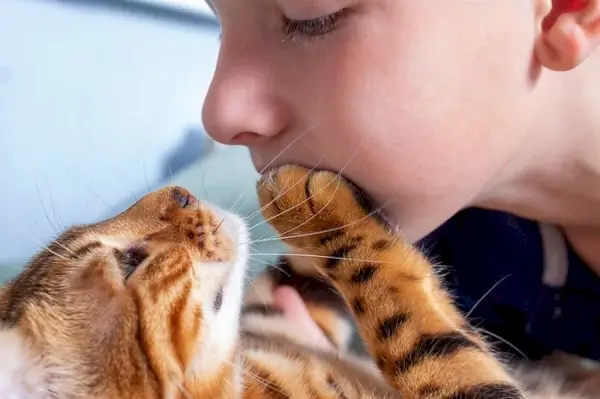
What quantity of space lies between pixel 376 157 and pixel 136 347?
316mm

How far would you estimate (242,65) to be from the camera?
2.43 ft

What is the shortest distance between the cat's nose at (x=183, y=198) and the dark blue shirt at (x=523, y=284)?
428 millimetres

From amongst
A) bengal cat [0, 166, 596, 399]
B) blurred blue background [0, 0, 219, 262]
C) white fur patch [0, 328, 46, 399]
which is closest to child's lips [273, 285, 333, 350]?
bengal cat [0, 166, 596, 399]

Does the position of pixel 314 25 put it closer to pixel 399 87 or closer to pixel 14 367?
pixel 399 87

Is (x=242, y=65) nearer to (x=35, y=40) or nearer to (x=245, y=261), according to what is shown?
(x=245, y=261)

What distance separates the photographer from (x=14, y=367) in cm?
61

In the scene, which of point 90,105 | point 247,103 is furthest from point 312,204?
point 90,105

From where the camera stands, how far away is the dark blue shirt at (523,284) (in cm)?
104

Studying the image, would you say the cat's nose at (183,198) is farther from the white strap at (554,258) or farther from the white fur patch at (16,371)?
the white strap at (554,258)

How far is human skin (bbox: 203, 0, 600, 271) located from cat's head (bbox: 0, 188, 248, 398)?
14 centimetres

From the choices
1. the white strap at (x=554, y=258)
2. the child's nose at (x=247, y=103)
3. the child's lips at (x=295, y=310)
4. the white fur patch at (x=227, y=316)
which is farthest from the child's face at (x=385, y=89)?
the white strap at (x=554, y=258)

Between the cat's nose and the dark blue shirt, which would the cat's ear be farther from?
the dark blue shirt

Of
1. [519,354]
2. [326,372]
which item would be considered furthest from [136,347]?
[519,354]

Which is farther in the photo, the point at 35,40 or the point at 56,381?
the point at 35,40
